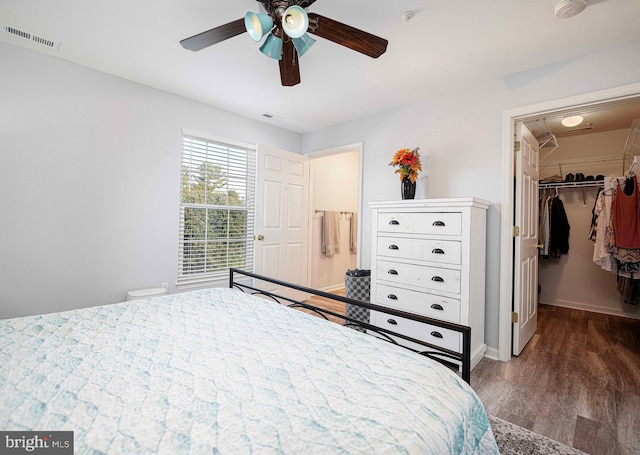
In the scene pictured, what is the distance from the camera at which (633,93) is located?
2.10 m

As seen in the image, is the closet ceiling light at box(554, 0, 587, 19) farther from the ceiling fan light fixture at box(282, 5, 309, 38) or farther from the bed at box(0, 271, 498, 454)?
the bed at box(0, 271, 498, 454)

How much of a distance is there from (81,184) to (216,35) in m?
1.86

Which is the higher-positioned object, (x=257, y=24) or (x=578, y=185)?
(x=257, y=24)

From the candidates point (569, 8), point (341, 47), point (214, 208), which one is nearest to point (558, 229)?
point (569, 8)

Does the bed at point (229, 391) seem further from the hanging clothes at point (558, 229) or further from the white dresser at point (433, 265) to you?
the hanging clothes at point (558, 229)

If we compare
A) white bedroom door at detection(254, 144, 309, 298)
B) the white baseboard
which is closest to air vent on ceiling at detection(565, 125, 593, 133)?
the white baseboard

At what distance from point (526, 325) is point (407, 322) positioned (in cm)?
121

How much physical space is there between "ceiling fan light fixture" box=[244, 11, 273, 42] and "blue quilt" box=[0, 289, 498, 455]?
1395 mm

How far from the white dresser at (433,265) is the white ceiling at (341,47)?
1118 millimetres

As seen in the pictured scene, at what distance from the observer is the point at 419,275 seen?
98.3 inches

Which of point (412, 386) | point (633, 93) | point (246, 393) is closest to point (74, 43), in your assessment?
point (246, 393)

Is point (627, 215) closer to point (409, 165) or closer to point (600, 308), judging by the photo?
point (600, 308)

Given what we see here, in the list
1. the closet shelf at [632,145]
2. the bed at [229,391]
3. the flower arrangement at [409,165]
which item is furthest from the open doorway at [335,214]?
the bed at [229,391]

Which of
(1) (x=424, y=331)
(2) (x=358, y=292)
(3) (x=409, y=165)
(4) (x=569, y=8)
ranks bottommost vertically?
(1) (x=424, y=331)
